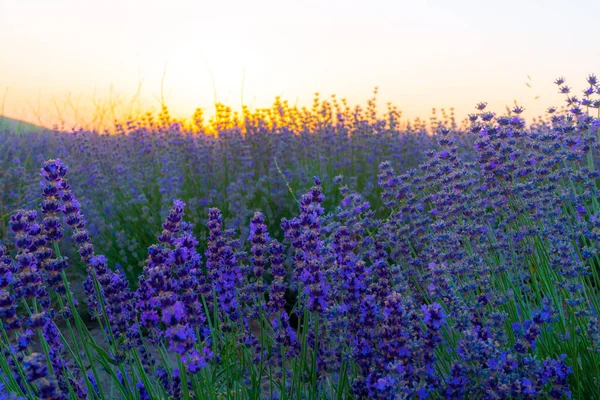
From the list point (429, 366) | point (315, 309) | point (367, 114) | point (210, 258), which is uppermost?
point (367, 114)

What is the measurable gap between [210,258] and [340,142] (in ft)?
16.1

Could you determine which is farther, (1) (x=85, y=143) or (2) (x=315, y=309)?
(1) (x=85, y=143)

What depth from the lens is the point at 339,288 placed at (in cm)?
228

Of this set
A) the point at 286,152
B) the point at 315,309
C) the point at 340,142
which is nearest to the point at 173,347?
the point at 315,309

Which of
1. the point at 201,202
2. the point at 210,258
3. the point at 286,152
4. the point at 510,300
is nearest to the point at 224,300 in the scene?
the point at 210,258

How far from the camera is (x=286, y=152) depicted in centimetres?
646

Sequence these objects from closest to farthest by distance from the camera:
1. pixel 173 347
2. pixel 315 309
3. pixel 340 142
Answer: pixel 173 347, pixel 315 309, pixel 340 142

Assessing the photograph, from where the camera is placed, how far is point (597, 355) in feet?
6.91

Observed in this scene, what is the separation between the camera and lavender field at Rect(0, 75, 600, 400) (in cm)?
171

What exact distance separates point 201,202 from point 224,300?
3.02 meters

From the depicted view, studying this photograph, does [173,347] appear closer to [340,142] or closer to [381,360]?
[381,360]

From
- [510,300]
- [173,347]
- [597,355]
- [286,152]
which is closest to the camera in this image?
[173,347]

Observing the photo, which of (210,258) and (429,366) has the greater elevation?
(210,258)

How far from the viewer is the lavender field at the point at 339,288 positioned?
1.71 meters
